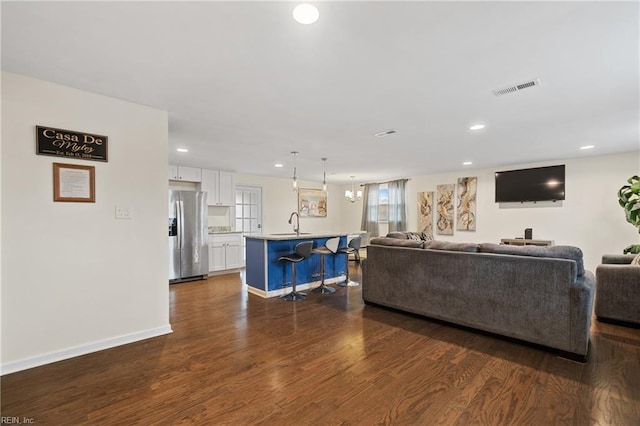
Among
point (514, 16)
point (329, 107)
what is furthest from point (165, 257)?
point (514, 16)

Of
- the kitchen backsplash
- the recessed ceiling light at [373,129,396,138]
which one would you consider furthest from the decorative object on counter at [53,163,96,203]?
the kitchen backsplash

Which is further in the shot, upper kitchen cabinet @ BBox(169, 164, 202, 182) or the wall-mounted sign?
upper kitchen cabinet @ BBox(169, 164, 202, 182)

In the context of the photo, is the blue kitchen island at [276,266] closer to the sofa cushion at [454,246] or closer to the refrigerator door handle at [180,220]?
the refrigerator door handle at [180,220]

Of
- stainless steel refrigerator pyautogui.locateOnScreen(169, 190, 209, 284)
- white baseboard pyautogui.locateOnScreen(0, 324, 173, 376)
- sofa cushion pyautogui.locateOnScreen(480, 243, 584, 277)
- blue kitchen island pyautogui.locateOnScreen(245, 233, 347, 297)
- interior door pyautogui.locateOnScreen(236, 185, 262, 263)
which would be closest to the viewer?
white baseboard pyautogui.locateOnScreen(0, 324, 173, 376)

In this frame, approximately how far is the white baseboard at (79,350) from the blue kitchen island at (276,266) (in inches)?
64.5

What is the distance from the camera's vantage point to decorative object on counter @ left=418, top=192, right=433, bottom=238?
754cm

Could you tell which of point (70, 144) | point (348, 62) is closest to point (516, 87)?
point (348, 62)

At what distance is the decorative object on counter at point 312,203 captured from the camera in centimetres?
882

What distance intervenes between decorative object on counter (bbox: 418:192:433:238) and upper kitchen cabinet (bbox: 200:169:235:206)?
4774 mm

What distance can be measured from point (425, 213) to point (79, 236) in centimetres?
702

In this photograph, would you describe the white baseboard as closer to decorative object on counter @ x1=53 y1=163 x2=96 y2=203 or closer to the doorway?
decorative object on counter @ x1=53 y1=163 x2=96 y2=203

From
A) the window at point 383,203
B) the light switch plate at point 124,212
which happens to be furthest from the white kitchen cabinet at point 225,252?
the window at point 383,203

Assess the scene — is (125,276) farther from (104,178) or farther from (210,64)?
(210,64)

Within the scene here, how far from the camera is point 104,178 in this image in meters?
2.77
